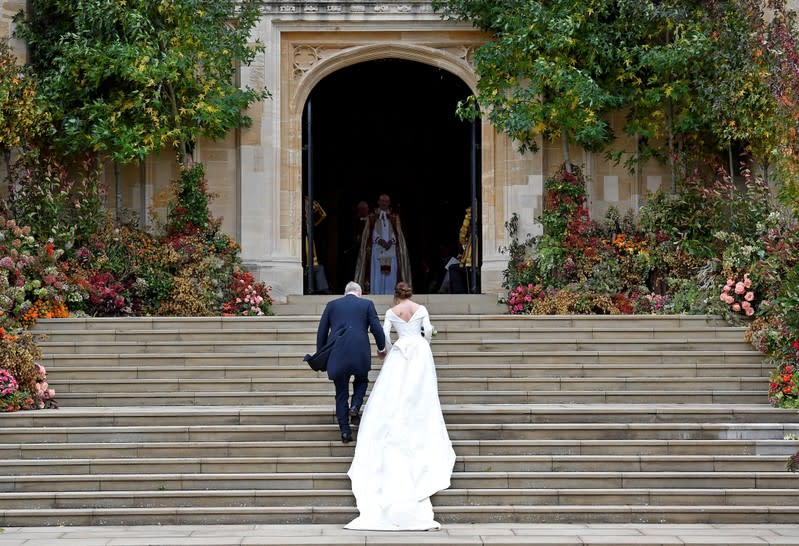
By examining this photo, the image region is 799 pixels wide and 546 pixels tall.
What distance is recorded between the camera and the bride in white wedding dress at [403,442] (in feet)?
31.4

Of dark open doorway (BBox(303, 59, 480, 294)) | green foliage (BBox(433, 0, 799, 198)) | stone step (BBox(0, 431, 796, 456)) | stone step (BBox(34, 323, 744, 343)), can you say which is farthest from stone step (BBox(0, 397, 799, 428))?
dark open doorway (BBox(303, 59, 480, 294))

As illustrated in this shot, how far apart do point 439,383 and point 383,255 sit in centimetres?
727

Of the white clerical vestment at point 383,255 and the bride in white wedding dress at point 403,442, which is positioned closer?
the bride in white wedding dress at point 403,442

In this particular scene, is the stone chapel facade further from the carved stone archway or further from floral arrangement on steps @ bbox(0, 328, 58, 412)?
floral arrangement on steps @ bbox(0, 328, 58, 412)

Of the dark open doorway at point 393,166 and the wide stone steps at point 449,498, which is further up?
the dark open doorway at point 393,166

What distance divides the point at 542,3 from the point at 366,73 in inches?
312

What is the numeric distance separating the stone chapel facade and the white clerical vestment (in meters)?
2.06

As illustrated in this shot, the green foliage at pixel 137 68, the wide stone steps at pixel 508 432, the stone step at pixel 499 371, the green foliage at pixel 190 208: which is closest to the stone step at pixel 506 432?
the wide stone steps at pixel 508 432

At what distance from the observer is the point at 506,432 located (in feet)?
35.4

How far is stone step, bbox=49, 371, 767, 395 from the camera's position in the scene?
40.7 ft

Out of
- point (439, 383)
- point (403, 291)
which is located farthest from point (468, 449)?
point (439, 383)

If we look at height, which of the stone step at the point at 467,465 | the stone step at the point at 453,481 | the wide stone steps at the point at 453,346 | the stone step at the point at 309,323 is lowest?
the stone step at the point at 453,481

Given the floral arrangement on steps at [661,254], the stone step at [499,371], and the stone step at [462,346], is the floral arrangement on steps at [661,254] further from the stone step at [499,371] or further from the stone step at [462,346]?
the stone step at [499,371]

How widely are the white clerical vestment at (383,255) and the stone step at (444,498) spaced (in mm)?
9543
